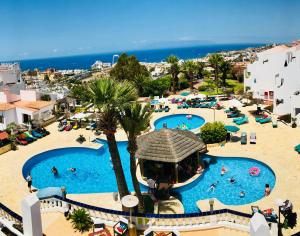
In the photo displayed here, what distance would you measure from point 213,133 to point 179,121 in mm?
12827

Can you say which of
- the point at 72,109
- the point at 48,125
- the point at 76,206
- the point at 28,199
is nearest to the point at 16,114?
the point at 48,125

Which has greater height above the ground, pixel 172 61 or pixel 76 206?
pixel 172 61

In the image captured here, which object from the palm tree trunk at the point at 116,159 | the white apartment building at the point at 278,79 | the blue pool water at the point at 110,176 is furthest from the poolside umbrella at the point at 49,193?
the white apartment building at the point at 278,79

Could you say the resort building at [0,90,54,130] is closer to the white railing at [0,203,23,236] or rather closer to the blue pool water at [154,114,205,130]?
the blue pool water at [154,114,205,130]

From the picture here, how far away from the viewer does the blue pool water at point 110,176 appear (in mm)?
21422

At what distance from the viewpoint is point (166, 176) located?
75.6 ft

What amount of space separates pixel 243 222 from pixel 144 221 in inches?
182

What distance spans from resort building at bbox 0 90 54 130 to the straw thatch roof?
66.3 feet

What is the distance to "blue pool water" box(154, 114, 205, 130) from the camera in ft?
129

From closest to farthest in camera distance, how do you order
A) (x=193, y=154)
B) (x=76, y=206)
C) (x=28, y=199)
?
(x=28, y=199), (x=76, y=206), (x=193, y=154)

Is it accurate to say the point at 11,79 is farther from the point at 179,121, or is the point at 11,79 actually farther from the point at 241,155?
the point at 241,155

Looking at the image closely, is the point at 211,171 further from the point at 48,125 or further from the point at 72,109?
the point at 72,109

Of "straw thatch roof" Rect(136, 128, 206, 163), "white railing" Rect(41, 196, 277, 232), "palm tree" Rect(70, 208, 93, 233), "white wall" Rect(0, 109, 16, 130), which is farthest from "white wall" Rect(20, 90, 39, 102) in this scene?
"white railing" Rect(41, 196, 277, 232)

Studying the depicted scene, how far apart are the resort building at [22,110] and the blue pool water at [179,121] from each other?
14679 mm
